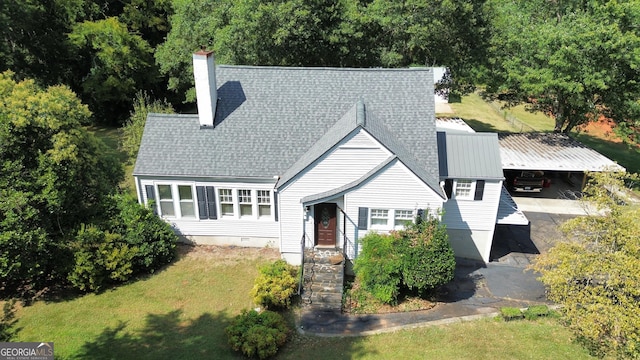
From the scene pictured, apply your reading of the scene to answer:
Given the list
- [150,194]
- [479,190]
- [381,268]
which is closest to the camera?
[381,268]

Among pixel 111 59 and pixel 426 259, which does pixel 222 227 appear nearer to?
pixel 426 259

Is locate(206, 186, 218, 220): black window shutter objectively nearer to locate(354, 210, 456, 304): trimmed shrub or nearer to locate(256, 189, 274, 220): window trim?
locate(256, 189, 274, 220): window trim

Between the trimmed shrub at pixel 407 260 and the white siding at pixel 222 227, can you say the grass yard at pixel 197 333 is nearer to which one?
the trimmed shrub at pixel 407 260

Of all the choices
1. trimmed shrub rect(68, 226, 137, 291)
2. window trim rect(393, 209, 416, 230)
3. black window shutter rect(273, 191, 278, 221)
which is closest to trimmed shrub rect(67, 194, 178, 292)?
trimmed shrub rect(68, 226, 137, 291)

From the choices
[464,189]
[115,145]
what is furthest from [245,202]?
[115,145]

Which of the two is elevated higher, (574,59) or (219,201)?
(574,59)

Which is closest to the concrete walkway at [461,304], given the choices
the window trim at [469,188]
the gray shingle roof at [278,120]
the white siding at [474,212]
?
the white siding at [474,212]
